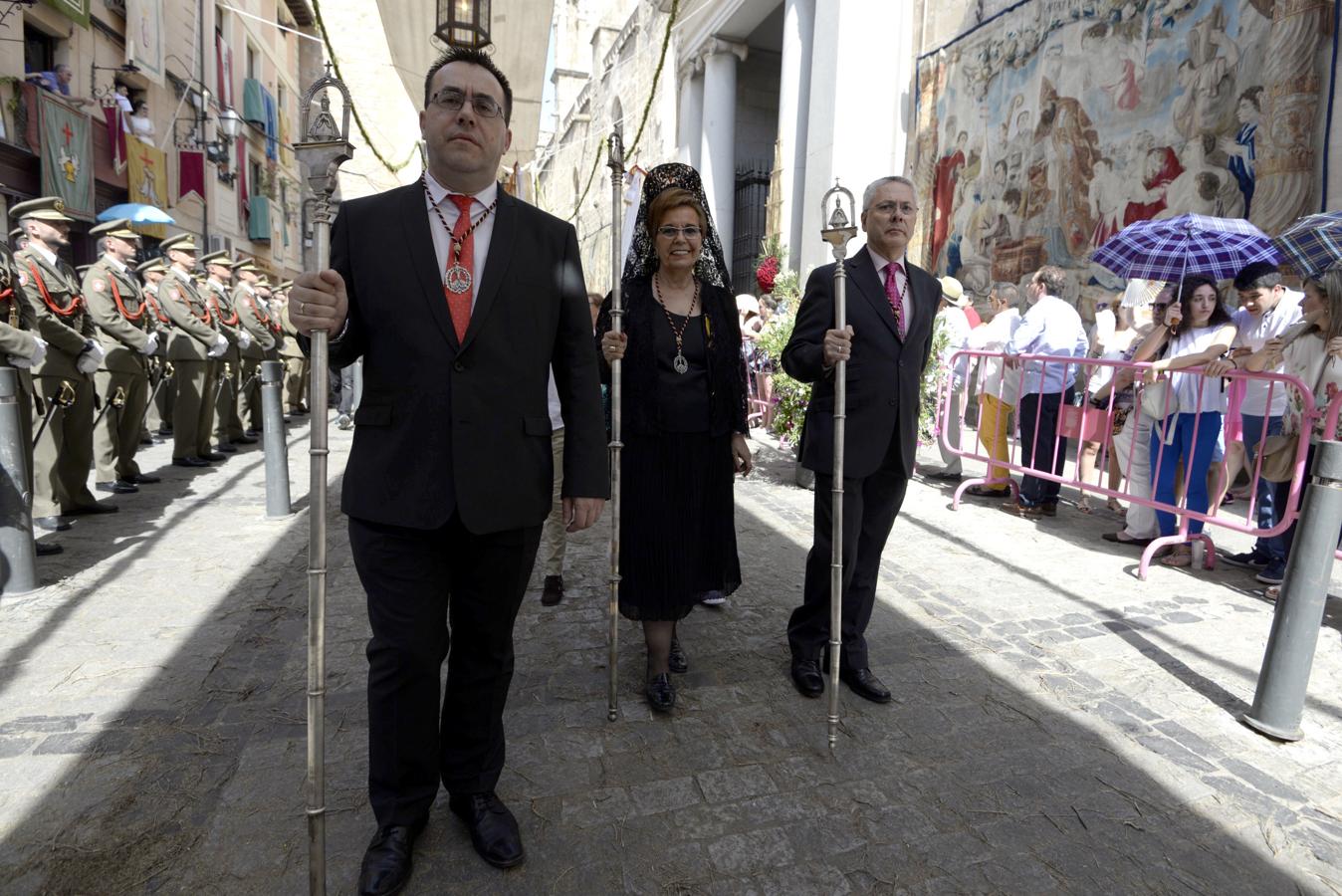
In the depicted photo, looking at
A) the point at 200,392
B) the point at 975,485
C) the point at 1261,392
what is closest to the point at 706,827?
the point at 1261,392

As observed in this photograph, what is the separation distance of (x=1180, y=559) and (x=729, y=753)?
409cm

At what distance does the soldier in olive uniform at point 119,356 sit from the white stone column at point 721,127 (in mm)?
12912

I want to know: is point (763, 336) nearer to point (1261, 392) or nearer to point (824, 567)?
point (1261, 392)

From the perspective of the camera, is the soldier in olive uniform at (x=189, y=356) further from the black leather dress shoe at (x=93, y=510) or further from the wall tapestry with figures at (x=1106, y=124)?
the wall tapestry with figures at (x=1106, y=124)

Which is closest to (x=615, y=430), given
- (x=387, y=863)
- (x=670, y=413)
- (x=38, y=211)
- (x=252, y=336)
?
(x=670, y=413)

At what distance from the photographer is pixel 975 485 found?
25.0 ft

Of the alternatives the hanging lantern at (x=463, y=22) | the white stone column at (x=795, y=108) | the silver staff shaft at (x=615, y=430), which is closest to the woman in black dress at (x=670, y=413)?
the silver staff shaft at (x=615, y=430)

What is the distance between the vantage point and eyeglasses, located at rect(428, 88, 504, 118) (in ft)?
6.94

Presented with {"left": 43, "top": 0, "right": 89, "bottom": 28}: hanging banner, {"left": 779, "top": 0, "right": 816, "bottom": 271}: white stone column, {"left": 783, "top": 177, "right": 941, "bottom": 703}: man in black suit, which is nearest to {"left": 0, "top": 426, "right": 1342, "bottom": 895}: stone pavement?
{"left": 783, "top": 177, "right": 941, "bottom": 703}: man in black suit

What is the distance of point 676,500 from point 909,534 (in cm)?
344

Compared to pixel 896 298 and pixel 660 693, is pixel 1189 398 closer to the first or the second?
pixel 896 298

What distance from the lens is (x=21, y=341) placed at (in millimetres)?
4758

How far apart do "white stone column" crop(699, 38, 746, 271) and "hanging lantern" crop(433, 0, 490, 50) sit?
10613 millimetres

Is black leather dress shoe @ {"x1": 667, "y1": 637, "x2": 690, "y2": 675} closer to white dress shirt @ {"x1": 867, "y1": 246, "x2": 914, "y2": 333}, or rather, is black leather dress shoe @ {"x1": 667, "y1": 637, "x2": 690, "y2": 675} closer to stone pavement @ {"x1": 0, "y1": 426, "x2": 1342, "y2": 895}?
stone pavement @ {"x1": 0, "y1": 426, "x2": 1342, "y2": 895}
